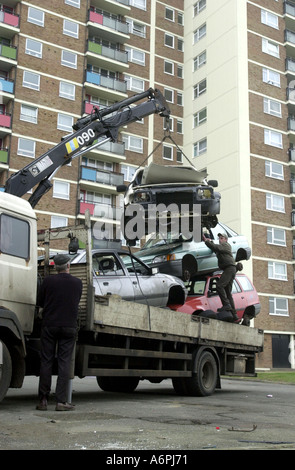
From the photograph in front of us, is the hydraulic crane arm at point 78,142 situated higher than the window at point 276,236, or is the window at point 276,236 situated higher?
the window at point 276,236

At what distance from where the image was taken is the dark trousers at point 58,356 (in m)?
6.96

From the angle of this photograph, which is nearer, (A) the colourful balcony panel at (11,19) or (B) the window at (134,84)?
(A) the colourful balcony panel at (11,19)

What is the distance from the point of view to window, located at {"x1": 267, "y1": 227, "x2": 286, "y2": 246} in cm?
3803

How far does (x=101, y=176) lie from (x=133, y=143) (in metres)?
4.94

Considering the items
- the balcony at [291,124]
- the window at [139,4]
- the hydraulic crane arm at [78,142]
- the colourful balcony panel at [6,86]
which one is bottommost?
the hydraulic crane arm at [78,142]

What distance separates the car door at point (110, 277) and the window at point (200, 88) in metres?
35.0

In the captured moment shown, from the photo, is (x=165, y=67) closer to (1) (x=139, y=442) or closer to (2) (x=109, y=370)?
(2) (x=109, y=370)

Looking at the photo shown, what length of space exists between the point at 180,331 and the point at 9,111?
2761 cm

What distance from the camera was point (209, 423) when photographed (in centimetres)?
632

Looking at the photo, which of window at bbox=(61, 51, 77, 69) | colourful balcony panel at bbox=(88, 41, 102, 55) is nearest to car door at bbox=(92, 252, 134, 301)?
window at bbox=(61, 51, 77, 69)

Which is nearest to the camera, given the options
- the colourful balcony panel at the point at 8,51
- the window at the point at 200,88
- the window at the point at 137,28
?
the colourful balcony panel at the point at 8,51

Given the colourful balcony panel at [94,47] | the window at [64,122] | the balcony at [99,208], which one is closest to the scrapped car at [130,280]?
the balcony at [99,208]

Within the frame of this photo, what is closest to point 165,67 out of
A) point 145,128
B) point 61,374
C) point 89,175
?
point 145,128

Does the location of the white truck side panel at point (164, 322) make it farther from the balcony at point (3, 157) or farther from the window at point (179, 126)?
the window at point (179, 126)
